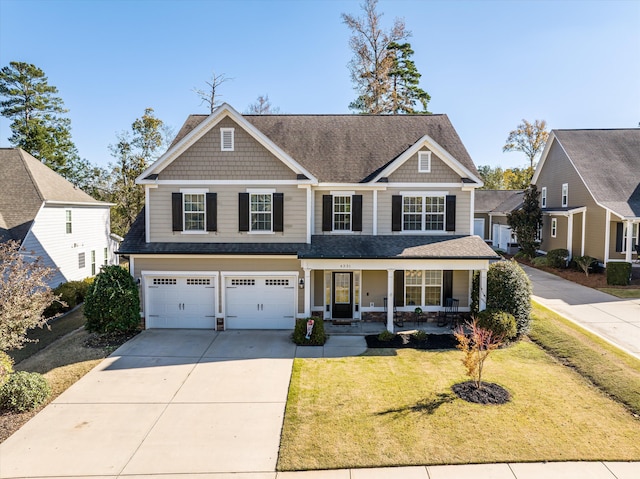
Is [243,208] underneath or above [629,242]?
above

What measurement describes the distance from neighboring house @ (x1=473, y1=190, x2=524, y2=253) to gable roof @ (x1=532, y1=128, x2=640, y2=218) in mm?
7499

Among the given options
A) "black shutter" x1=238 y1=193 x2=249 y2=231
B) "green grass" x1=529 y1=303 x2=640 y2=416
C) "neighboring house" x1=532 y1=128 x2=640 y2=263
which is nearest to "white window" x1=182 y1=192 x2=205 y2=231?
"black shutter" x1=238 y1=193 x2=249 y2=231

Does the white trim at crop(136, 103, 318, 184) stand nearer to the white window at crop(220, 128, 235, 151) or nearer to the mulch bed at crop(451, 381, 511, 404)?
the white window at crop(220, 128, 235, 151)

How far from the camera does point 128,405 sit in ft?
33.6

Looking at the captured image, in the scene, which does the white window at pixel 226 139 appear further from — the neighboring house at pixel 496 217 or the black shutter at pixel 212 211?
the neighboring house at pixel 496 217

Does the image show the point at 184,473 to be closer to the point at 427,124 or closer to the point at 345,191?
the point at 345,191

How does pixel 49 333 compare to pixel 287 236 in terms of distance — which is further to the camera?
pixel 49 333

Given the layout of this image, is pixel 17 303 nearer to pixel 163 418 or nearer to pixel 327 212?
pixel 163 418

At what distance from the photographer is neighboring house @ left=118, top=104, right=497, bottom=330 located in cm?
1597

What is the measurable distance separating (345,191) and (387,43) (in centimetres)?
2202

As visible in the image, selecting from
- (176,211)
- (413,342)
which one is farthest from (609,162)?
(176,211)

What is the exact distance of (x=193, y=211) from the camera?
54.6 ft

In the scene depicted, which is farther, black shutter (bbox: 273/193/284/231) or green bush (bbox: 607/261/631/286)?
green bush (bbox: 607/261/631/286)

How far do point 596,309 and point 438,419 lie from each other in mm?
12772
